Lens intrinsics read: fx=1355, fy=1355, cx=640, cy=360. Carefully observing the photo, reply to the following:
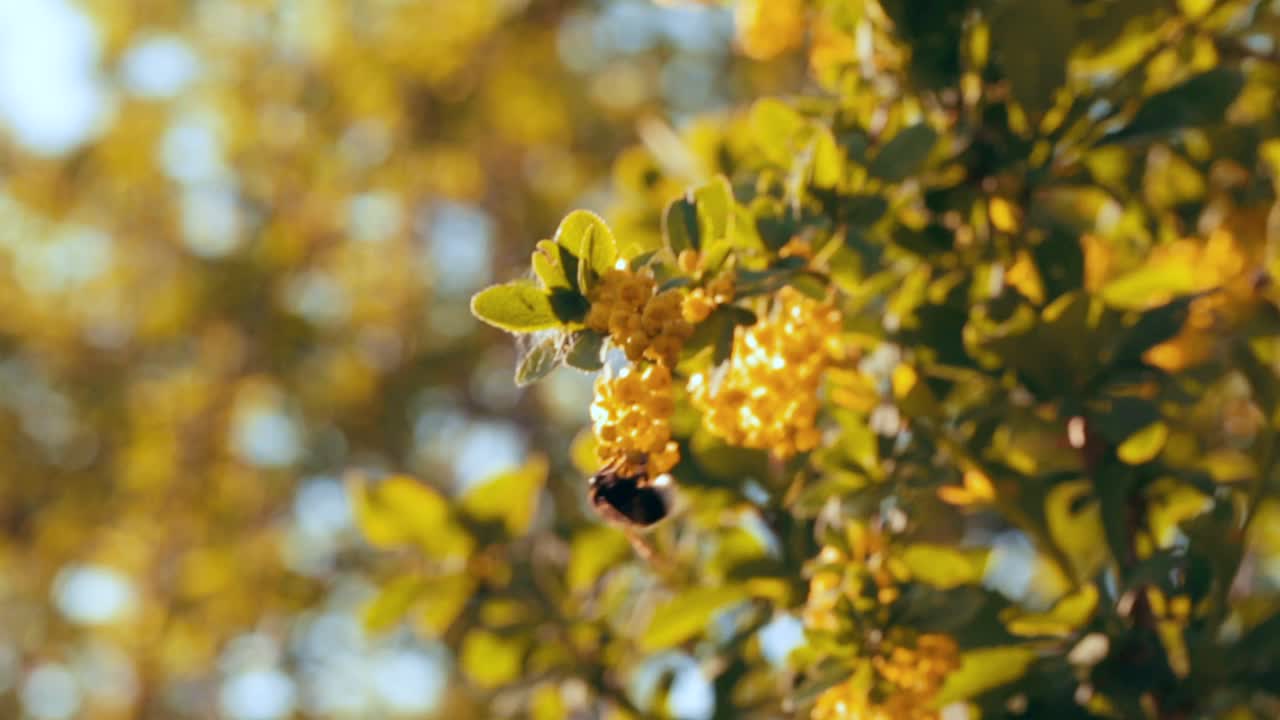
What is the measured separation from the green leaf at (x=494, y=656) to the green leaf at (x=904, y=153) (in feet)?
2.06

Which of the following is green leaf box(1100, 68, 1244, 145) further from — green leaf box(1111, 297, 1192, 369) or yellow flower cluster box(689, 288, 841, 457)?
yellow flower cluster box(689, 288, 841, 457)

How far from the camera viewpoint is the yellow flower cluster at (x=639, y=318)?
913 millimetres

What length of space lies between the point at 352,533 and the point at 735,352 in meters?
4.98

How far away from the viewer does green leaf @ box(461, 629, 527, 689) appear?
142 centimetres

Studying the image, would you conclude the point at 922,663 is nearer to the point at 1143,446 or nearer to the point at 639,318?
the point at 1143,446

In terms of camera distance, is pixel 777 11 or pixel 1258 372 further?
pixel 777 11

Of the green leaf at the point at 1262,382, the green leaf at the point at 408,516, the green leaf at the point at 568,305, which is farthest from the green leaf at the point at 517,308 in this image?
the green leaf at the point at 1262,382

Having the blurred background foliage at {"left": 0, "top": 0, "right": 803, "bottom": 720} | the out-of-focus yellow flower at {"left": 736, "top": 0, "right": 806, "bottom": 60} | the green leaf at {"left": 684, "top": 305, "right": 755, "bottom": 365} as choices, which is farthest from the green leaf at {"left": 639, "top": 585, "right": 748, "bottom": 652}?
the blurred background foliage at {"left": 0, "top": 0, "right": 803, "bottom": 720}

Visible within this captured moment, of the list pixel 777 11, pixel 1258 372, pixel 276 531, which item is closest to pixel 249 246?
pixel 276 531

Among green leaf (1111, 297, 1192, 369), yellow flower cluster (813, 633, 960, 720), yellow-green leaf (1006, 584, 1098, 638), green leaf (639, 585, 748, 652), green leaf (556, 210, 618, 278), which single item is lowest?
yellow-green leaf (1006, 584, 1098, 638)

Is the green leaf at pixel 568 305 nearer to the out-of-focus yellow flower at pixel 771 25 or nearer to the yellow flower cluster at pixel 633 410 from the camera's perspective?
the yellow flower cluster at pixel 633 410

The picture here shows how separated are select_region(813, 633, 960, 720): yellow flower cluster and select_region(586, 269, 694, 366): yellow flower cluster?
35 centimetres

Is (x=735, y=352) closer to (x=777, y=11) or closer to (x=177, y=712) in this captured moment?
(x=777, y=11)

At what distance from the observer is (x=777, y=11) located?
1.42 m
